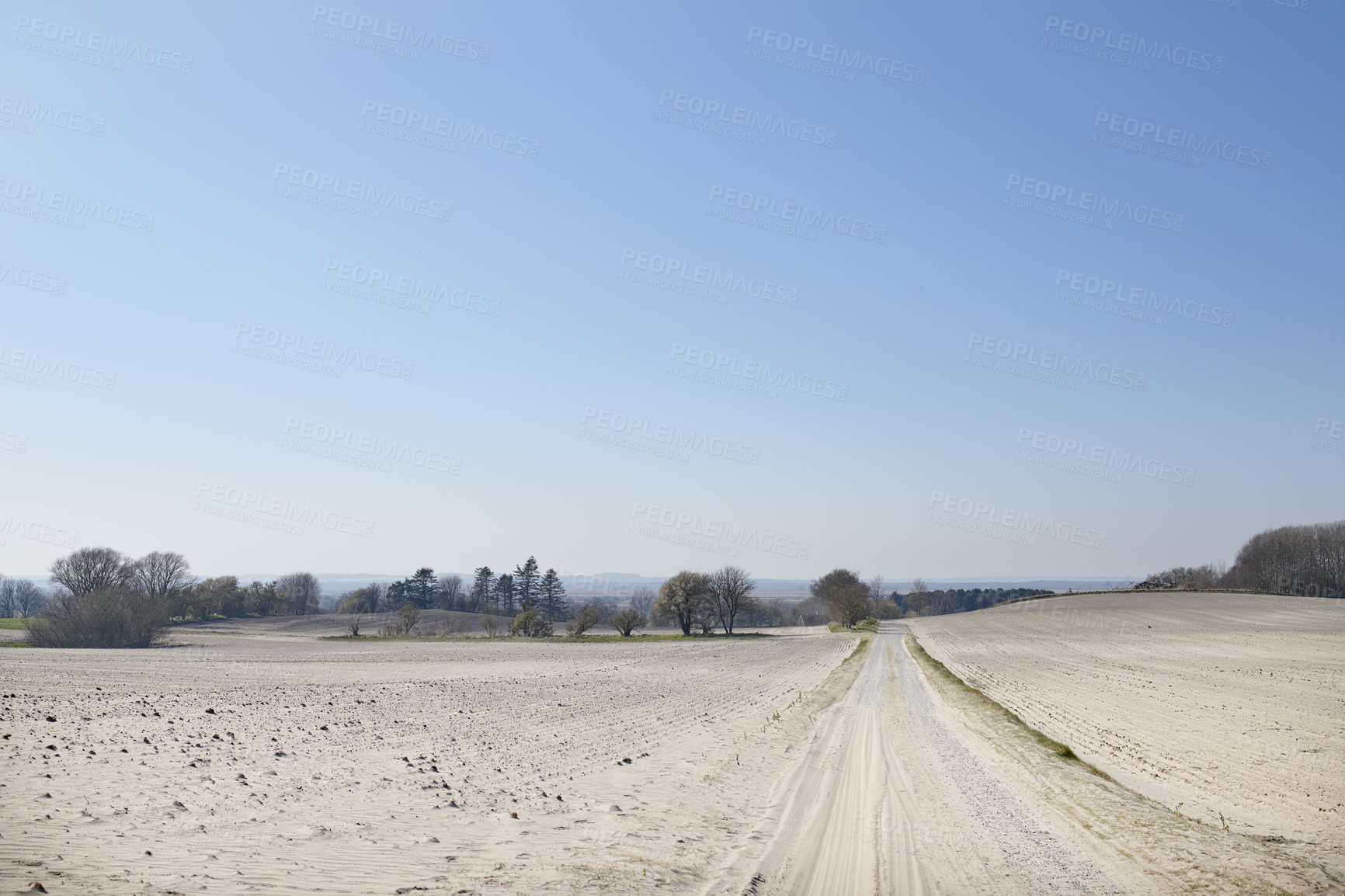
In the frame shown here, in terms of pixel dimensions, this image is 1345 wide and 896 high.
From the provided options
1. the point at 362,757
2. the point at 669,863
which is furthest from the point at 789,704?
the point at 669,863

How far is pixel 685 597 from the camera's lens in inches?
3351

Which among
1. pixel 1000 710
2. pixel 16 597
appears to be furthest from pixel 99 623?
pixel 16 597

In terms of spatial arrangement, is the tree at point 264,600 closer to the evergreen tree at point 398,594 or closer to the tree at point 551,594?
the evergreen tree at point 398,594

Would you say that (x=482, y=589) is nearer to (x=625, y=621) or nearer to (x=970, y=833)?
(x=625, y=621)

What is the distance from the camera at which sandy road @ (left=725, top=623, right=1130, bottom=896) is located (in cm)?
820

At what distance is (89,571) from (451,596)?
72.2 metres

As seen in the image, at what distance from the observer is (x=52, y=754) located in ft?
41.4

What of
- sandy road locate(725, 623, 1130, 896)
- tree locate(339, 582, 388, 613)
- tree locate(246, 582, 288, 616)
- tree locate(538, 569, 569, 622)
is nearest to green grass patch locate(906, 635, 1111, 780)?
sandy road locate(725, 623, 1130, 896)

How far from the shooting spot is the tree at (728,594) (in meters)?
89.1

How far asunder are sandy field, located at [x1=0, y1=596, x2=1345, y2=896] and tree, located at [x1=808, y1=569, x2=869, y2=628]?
80.9 metres

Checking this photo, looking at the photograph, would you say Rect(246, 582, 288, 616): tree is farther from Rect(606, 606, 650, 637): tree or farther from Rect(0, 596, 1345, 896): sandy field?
Rect(0, 596, 1345, 896): sandy field

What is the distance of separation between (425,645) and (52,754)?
50485 mm

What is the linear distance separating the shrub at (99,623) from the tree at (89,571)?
78.8ft

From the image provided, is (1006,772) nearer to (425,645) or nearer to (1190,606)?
(425,645)
